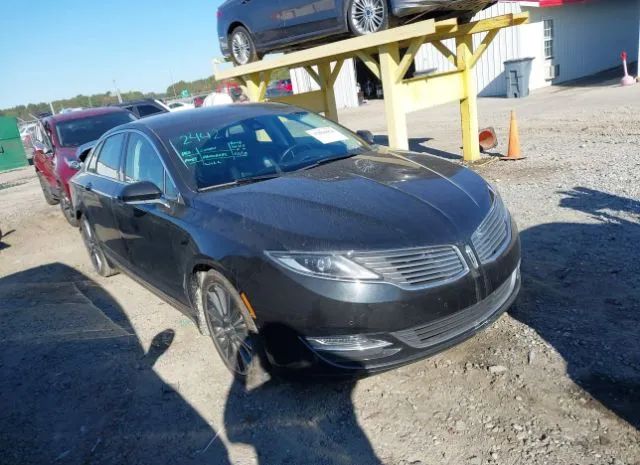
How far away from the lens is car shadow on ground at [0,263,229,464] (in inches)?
113

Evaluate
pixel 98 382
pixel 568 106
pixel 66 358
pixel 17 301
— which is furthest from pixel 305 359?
pixel 568 106

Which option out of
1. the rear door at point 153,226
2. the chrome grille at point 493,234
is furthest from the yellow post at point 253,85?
the chrome grille at point 493,234

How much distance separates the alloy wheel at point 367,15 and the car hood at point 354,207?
14.0 ft

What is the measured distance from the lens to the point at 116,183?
4508 mm

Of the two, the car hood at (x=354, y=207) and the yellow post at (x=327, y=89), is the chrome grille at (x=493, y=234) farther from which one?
the yellow post at (x=327, y=89)

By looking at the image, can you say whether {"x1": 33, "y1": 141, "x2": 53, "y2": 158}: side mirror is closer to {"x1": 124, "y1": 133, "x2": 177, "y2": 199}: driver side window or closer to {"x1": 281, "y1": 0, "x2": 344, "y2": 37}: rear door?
{"x1": 281, "y1": 0, "x2": 344, "y2": 37}: rear door

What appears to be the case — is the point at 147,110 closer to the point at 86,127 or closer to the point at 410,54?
the point at 86,127

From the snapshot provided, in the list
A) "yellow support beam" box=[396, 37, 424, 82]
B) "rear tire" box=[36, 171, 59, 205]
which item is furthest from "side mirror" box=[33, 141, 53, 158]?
"yellow support beam" box=[396, 37, 424, 82]

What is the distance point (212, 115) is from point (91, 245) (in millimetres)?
2519

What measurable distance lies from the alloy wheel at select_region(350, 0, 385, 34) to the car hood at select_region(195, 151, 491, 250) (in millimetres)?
4263

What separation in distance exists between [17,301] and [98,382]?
243cm

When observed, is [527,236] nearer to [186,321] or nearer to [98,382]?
[186,321]

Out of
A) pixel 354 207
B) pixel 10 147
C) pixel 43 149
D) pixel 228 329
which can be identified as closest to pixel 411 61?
pixel 354 207

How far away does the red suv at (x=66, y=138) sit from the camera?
807cm
